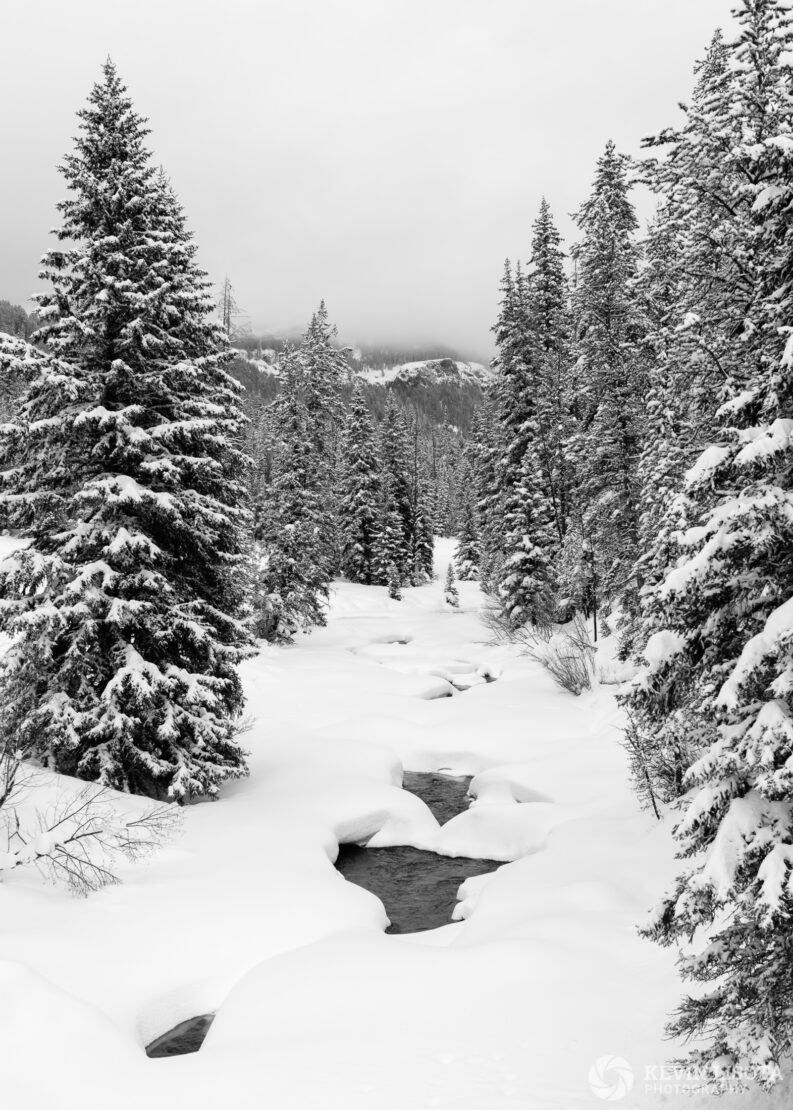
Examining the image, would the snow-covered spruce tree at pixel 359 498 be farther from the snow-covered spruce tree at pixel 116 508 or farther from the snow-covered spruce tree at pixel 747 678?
the snow-covered spruce tree at pixel 747 678

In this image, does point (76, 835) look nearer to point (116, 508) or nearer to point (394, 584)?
point (116, 508)

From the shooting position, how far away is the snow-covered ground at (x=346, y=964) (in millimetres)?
5785

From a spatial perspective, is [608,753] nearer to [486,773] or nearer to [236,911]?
[486,773]

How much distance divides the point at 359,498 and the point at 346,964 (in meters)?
40.2

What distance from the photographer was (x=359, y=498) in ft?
156

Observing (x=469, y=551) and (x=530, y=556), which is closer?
(x=530, y=556)

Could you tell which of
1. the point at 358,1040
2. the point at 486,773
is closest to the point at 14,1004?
the point at 358,1040

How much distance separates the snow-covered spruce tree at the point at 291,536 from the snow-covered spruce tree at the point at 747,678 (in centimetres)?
2641

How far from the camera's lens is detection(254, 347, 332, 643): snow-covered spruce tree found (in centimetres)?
3219

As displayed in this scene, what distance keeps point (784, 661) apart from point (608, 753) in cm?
1320

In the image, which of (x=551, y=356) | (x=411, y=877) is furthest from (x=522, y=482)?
(x=411, y=877)

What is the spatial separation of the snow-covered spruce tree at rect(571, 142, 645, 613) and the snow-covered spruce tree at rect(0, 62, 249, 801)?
13.0 m

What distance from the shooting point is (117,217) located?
42.4ft

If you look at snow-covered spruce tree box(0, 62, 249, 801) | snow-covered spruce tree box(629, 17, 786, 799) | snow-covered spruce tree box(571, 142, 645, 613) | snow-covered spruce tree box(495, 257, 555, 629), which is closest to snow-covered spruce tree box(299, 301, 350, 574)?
snow-covered spruce tree box(495, 257, 555, 629)
